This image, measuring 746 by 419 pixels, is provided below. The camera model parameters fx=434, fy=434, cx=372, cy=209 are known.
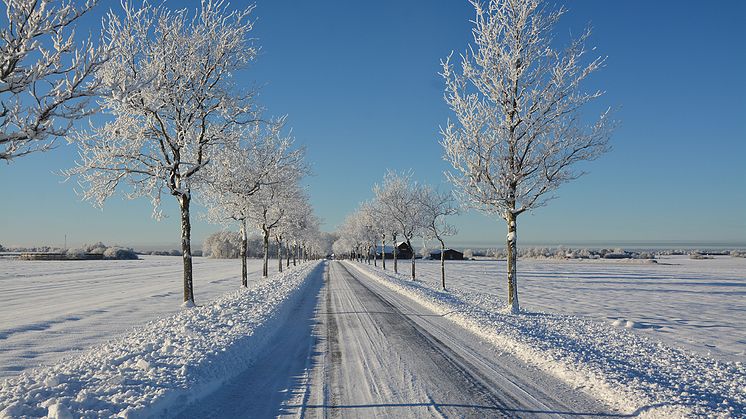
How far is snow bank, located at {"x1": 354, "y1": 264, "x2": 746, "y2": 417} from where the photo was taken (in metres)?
5.98

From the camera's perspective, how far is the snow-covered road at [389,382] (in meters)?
5.82

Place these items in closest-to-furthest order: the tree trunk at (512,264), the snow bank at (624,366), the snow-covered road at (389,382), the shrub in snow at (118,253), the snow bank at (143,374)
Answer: the snow bank at (143,374)
the snow-covered road at (389,382)
the snow bank at (624,366)
the tree trunk at (512,264)
the shrub in snow at (118,253)

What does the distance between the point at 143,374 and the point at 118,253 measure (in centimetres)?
11616

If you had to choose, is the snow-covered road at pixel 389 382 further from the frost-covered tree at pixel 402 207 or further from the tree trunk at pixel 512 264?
the frost-covered tree at pixel 402 207

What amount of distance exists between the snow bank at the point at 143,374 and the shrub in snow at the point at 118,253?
10976cm

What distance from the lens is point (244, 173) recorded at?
23.0m

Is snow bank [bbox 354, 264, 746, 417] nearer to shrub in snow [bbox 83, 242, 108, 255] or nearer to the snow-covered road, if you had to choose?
the snow-covered road

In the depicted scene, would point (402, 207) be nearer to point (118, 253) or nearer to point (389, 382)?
point (389, 382)

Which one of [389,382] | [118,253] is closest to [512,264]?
[389,382]

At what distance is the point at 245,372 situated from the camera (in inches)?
306

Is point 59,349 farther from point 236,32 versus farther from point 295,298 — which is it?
point 236,32

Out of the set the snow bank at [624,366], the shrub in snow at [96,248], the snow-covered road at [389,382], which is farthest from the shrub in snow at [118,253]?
the snow bank at [624,366]

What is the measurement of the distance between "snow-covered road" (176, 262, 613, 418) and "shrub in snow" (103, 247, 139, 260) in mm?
111212

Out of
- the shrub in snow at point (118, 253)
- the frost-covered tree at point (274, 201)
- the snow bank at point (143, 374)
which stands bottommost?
the shrub in snow at point (118, 253)
